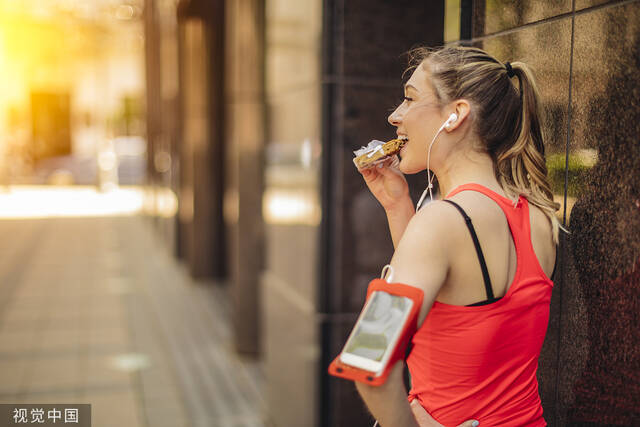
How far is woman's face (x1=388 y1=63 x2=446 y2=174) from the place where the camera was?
1454mm

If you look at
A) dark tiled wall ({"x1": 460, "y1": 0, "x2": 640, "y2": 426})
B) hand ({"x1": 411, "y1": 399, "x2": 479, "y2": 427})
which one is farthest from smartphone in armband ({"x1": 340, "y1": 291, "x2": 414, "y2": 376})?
dark tiled wall ({"x1": 460, "y1": 0, "x2": 640, "y2": 426})

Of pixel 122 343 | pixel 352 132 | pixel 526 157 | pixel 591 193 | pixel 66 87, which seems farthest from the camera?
pixel 66 87

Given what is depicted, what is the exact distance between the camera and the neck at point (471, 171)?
1468mm

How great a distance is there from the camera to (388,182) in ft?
5.40

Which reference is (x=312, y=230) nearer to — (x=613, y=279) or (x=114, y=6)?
(x=613, y=279)

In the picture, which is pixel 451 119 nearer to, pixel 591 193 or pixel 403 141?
pixel 403 141

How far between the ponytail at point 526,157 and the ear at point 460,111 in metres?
0.14

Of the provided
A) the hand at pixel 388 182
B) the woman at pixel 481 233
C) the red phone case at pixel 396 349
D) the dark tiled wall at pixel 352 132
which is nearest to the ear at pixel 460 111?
the woman at pixel 481 233

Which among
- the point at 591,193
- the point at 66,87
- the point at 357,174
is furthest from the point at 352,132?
the point at 66,87

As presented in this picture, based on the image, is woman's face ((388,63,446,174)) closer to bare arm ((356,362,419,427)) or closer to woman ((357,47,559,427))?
woman ((357,47,559,427))

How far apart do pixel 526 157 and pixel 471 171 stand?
158mm

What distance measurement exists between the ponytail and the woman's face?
17 centimetres

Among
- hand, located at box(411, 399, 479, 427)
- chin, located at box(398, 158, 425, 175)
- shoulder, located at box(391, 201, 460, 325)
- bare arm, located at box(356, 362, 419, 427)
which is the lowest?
hand, located at box(411, 399, 479, 427)

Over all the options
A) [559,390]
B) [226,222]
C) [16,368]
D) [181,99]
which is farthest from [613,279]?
[181,99]
